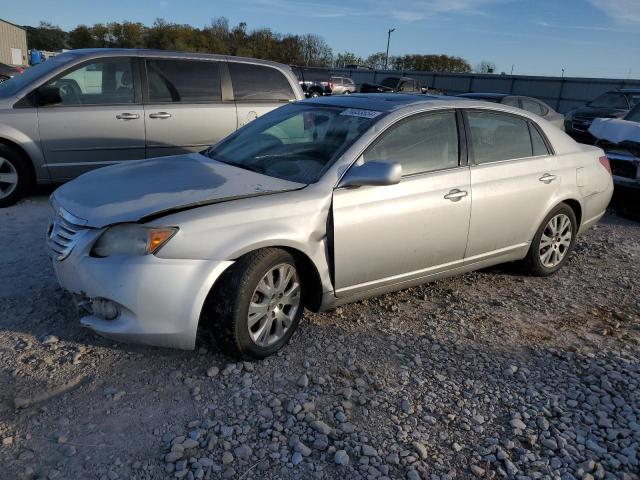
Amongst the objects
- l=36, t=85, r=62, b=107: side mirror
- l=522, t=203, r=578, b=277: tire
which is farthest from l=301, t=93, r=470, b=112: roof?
l=36, t=85, r=62, b=107: side mirror

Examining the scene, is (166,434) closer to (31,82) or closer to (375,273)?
(375,273)

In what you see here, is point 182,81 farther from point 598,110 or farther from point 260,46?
point 260,46

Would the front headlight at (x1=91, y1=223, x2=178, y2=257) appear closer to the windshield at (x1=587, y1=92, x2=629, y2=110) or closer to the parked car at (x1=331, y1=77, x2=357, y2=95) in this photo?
the windshield at (x1=587, y1=92, x2=629, y2=110)

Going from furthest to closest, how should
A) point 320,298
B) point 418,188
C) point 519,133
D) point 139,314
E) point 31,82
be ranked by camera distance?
point 31,82, point 519,133, point 418,188, point 320,298, point 139,314

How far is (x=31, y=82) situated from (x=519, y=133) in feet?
17.1

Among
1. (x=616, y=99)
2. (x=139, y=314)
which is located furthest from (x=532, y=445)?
(x=616, y=99)

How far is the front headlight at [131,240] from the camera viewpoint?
113 inches

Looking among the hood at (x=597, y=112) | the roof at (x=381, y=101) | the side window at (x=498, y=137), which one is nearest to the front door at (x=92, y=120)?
A: the roof at (x=381, y=101)

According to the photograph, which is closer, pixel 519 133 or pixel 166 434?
pixel 166 434

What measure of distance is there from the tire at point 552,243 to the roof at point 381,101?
139 centimetres

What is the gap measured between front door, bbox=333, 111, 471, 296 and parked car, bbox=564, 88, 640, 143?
13.0m

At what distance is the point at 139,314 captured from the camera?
113 inches

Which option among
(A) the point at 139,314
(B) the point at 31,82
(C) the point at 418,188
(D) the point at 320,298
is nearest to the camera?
(A) the point at 139,314

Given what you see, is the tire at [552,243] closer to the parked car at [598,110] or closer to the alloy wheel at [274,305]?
the alloy wheel at [274,305]
